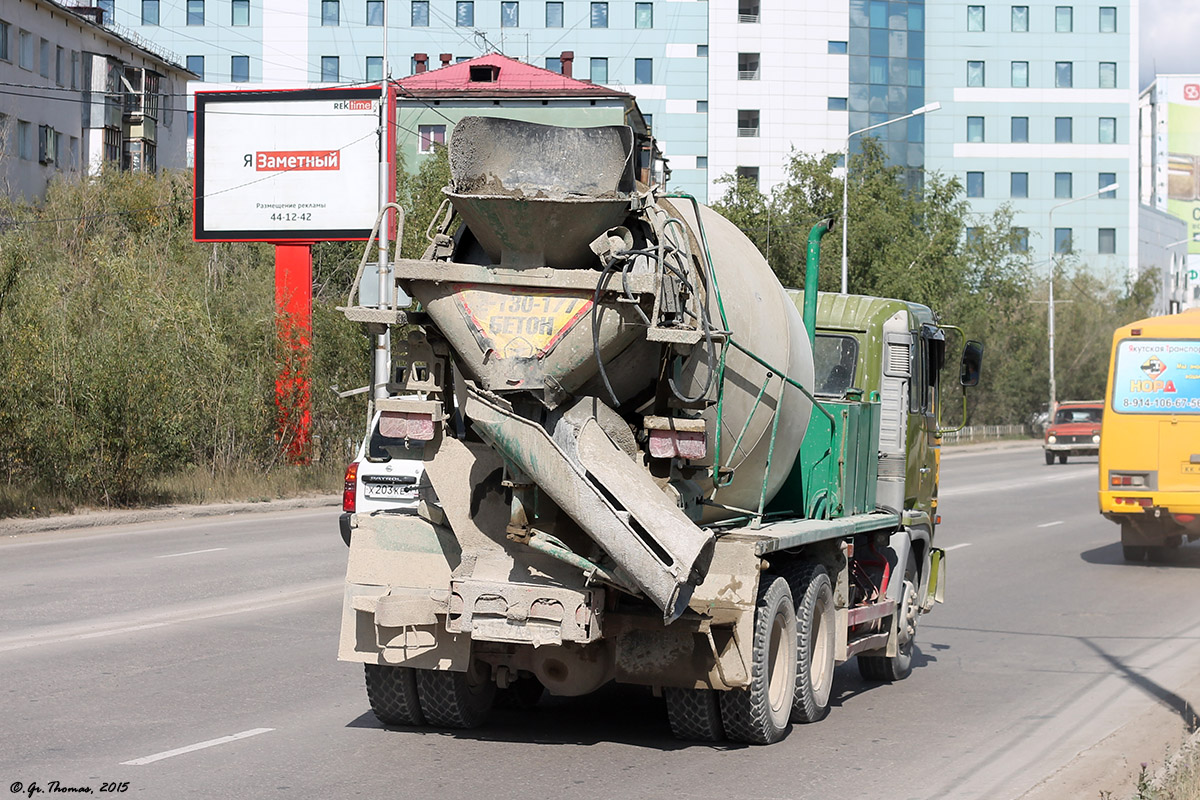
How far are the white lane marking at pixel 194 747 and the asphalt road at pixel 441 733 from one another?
0.02 meters

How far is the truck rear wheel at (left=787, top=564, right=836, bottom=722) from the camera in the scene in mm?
8641

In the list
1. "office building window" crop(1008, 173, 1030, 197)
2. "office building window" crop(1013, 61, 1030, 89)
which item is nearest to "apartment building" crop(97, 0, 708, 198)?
"office building window" crop(1013, 61, 1030, 89)

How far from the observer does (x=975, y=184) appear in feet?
313

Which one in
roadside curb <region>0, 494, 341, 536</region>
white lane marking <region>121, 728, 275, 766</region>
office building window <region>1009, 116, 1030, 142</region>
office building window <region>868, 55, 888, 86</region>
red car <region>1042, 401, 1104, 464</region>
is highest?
office building window <region>868, 55, 888, 86</region>

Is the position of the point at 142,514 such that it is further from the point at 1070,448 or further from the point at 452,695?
the point at 1070,448

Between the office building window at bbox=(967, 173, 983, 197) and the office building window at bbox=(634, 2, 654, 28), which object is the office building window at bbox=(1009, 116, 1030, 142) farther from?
the office building window at bbox=(634, 2, 654, 28)

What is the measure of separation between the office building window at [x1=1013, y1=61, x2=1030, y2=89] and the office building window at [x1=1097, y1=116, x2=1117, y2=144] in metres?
5.58

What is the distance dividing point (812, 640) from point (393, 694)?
255 cm

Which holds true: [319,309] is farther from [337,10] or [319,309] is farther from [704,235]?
[337,10]

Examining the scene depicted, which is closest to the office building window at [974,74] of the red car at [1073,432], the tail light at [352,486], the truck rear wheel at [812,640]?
the red car at [1073,432]

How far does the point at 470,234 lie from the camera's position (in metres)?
8.00

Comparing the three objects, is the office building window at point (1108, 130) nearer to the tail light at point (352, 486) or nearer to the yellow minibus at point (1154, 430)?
the yellow minibus at point (1154, 430)

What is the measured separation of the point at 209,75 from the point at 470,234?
86.2 meters

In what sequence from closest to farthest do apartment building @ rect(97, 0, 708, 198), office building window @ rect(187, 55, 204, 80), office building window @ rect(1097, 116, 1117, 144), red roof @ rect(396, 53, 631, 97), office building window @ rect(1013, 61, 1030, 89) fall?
red roof @ rect(396, 53, 631, 97) → apartment building @ rect(97, 0, 708, 198) → office building window @ rect(187, 55, 204, 80) → office building window @ rect(1013, 61, 1030, 89) → office building window @ rect(1097, 116, 1117, 144)
